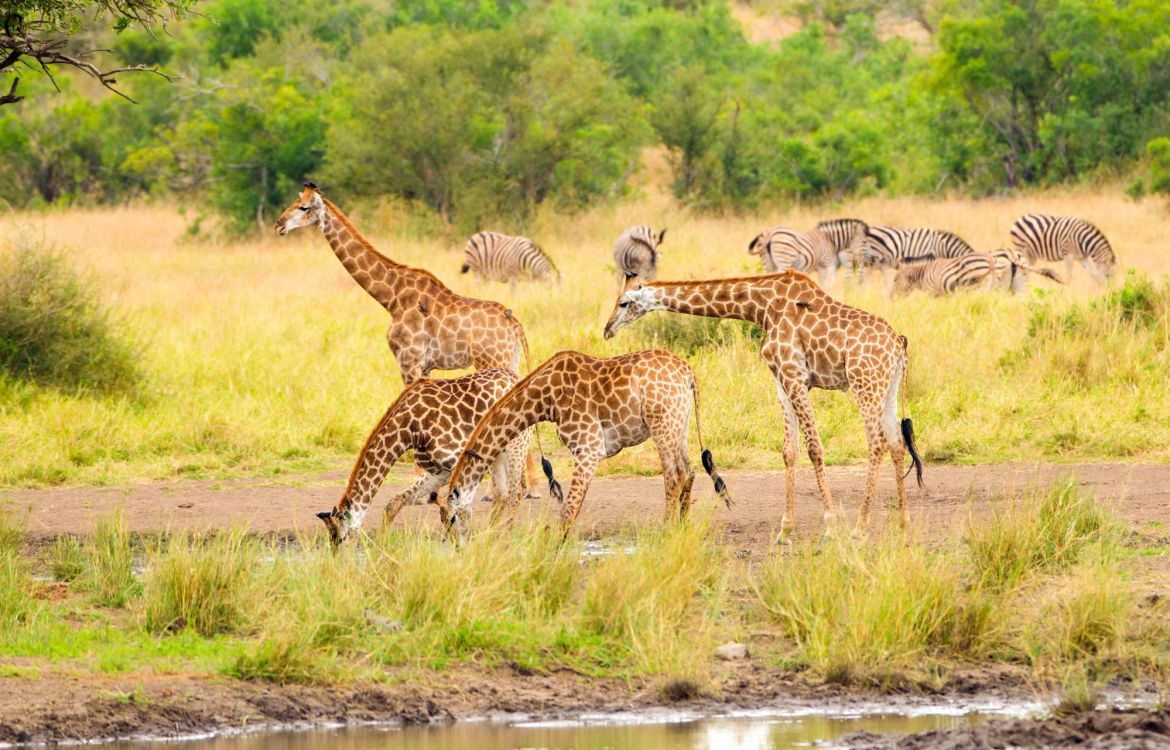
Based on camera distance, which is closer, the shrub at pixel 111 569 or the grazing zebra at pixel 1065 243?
the shrub at pixel 111 569

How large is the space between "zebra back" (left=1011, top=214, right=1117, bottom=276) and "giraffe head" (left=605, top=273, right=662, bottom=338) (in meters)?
12.7

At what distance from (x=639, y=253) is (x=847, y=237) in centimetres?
292

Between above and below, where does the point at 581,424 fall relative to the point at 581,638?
above

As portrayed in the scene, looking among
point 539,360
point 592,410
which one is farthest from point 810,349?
point 539,360

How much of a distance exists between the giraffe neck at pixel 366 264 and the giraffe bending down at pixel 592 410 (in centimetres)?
288

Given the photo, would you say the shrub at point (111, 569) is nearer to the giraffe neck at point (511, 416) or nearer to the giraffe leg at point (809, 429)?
the giraffe neck at point (511, 416)

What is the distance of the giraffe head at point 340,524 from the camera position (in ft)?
27.7

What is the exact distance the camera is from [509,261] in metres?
20.3

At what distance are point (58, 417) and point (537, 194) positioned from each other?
48.8 ft

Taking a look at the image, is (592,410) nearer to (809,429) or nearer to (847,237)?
(809,429)

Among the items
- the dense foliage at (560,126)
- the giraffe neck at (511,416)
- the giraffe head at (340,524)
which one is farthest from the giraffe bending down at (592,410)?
the dense foliage at (560,126)

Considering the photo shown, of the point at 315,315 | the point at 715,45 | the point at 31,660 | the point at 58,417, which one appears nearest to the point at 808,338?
the point at 31,660

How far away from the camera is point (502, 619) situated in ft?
24.1

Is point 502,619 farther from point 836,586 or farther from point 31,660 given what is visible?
point 31,660
